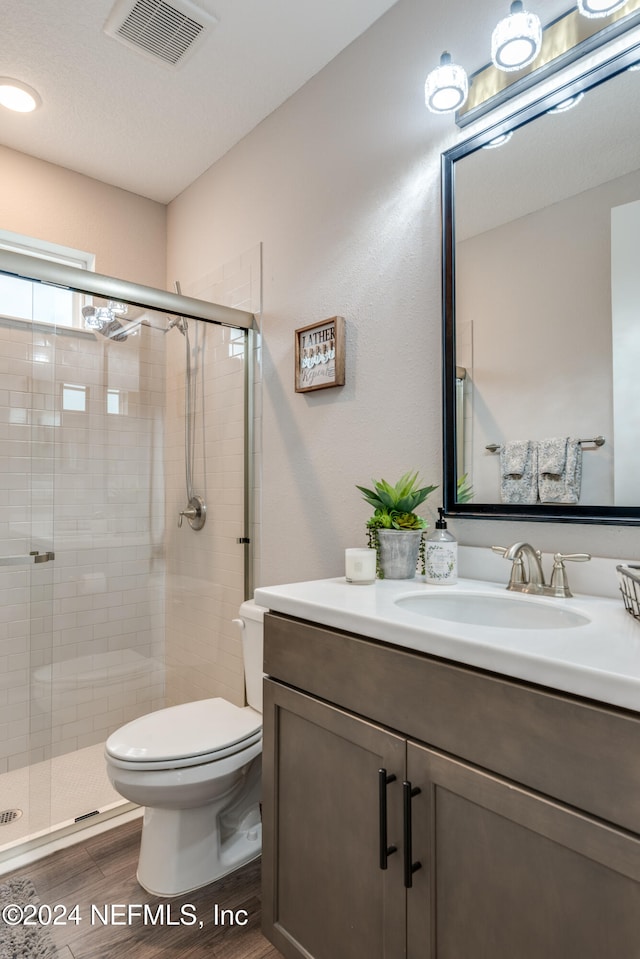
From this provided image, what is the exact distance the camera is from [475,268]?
142 centimetres

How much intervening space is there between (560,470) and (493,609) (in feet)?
1.16

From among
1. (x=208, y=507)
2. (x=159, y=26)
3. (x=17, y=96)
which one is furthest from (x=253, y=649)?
(x=17, y=96)

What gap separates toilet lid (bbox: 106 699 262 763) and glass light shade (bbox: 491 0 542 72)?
188cm

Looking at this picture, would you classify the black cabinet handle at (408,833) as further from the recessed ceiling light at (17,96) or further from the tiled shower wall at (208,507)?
the recessed ceiling light at (17,96)

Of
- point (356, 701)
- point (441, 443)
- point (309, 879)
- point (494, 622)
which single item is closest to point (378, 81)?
point (441, 443)

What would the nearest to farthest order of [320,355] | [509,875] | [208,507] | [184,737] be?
1. [509,875]
2. [184,737]
3. [320,355]
4. [208,507]

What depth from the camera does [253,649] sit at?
1779mm

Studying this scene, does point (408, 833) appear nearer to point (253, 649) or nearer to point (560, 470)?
point (560, 470)

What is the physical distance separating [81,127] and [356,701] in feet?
8.17

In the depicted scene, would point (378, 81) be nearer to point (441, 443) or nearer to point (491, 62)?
point (491, 62)

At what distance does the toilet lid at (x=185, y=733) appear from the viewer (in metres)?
1.50

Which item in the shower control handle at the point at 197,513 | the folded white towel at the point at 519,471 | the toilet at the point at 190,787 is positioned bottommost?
the toilet at the point at 190,787

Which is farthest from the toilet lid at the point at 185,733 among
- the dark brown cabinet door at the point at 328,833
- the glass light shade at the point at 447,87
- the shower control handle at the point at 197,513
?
the glass light shade at the point at 447,87

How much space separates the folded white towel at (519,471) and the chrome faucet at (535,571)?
0.13m
